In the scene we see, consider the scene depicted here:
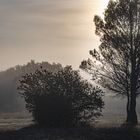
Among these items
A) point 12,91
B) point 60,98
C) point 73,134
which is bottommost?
point 73,134

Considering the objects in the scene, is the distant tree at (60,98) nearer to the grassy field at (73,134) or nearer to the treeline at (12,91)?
the grassy field at (73,134)

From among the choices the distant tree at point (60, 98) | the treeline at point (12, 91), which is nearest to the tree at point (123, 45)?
the distant tree at point (60, 98)

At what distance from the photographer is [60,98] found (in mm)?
35812

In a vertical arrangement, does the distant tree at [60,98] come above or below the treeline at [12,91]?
below

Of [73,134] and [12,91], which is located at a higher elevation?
[12,91]

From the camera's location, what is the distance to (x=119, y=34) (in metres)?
40.5

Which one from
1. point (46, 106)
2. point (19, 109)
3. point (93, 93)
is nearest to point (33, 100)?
point (46, 106)

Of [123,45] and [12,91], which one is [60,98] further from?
[12,91]

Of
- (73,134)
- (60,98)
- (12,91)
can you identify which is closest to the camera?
(73,134)

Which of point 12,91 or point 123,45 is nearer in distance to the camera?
point 123,45

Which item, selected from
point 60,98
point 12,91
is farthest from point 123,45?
point 12,91

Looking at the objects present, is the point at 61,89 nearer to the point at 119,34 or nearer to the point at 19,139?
the point at 119,34

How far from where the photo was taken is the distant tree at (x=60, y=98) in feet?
117

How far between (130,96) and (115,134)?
12700 millimetres
